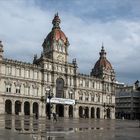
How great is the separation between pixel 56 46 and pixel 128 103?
59.2 metres

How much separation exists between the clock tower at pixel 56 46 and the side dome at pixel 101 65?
→ 19.9 metres

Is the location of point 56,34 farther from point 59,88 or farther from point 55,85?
point 59,88

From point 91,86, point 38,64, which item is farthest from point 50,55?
point 91,86

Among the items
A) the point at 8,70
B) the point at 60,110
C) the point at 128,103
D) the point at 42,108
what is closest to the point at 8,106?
the point at 8,70

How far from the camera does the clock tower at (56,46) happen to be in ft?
329

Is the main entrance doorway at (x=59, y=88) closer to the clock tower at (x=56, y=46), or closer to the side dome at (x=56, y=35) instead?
the clock tower at (x=56, y=46)

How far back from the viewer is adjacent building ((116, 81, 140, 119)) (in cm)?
14585

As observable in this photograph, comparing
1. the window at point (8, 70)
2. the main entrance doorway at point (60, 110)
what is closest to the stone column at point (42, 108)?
the main entrance doorway at point (60, 110)

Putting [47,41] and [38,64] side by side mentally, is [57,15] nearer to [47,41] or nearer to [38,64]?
[47,41]

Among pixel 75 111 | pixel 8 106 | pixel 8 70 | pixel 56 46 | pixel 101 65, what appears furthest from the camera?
pixel 101 65

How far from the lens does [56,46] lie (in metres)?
101

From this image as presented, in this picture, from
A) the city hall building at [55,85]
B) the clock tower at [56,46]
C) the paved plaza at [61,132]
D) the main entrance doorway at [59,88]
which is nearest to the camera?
the paved plaza at [61,132]

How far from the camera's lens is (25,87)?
91.9 metres

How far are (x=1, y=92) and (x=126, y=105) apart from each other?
75675 mm
